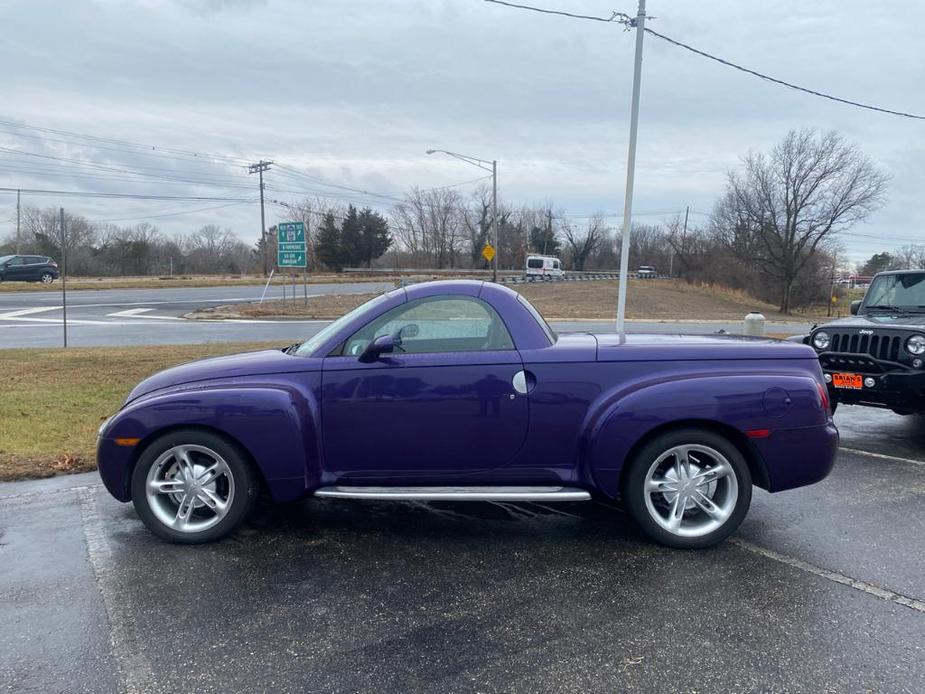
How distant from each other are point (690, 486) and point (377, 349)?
6.73ft

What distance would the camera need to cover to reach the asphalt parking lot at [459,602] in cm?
263

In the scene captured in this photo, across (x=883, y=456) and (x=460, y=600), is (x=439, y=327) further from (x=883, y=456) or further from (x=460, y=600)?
(x=883, y=456)

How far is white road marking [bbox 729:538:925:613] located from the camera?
3.21m

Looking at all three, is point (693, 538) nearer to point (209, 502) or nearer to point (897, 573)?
point (897, 573)

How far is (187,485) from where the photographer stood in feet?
12.6

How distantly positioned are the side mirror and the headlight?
5.30m

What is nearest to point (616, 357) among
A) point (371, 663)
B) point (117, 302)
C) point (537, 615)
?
point (537, 615)

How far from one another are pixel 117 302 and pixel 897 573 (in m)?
32.2

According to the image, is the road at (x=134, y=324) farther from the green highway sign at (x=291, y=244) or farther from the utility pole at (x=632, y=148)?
the green highway sign at (x=291, y=244)

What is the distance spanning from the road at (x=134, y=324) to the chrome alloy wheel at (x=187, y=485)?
7.74 meters

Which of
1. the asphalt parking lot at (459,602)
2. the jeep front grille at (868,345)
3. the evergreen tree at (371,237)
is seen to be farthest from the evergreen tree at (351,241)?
the asphalt parking lot at (459,602)

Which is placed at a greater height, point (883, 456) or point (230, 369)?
point (230, 369)

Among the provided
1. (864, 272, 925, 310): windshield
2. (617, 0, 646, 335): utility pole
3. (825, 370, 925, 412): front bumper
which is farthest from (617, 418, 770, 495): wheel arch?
(617, 0, 646, 335): utility pole

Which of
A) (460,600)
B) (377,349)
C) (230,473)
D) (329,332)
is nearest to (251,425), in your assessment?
(230,473)
